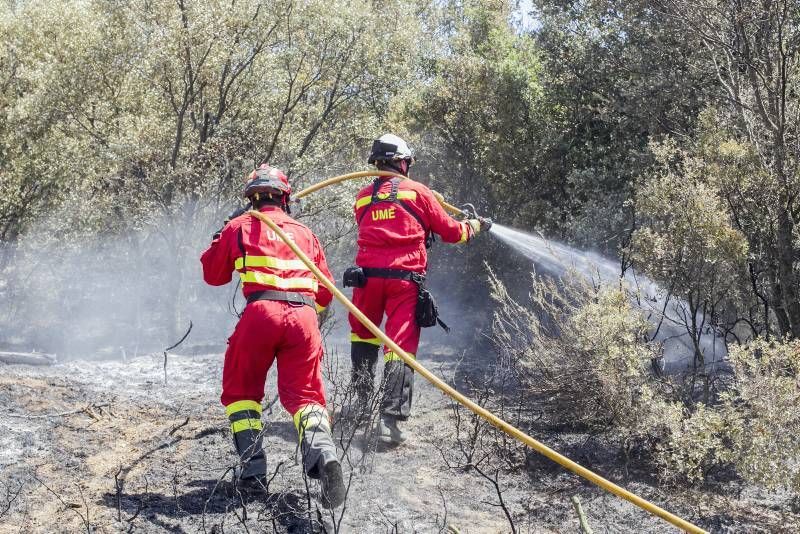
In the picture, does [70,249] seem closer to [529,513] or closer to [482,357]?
[482,357]

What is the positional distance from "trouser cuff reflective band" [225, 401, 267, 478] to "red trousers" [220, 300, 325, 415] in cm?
5

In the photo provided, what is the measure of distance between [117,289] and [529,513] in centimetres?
999

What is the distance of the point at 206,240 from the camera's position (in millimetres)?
11070

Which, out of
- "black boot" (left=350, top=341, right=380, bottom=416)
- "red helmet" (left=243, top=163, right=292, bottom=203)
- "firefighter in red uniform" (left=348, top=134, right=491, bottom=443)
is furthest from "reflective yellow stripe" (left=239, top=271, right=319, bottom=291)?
"firefighter in red uniform" (left=348, top=134, right=491, bottom=443)

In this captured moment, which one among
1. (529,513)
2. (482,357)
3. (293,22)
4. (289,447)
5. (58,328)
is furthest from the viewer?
(58,328)

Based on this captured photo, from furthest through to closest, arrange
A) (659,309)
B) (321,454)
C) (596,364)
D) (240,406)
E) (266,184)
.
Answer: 1. (659,309)
2. (596,364)
3. (266,184)
4. (240,406)
5. (321,454)

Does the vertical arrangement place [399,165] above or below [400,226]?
above

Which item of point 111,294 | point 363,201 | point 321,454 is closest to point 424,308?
point 363,201

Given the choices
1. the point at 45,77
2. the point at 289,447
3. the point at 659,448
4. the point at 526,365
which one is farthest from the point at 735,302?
the point at 45,77

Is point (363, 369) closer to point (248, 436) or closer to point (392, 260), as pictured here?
point (392, 260)

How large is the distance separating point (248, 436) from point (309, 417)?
1.10 feet

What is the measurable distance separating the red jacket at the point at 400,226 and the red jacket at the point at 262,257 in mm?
832

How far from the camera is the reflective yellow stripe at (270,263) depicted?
4.64 metres

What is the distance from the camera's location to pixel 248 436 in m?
4.50
